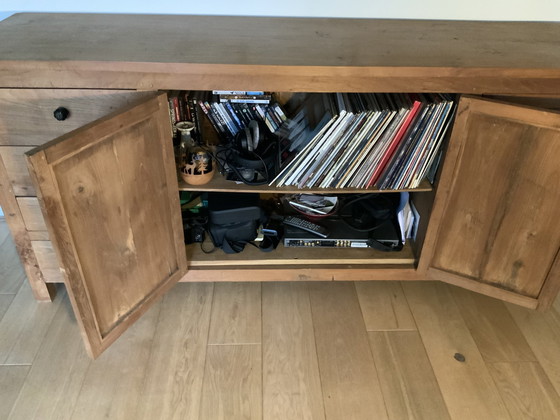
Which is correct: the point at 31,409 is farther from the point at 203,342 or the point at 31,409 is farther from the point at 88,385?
the point at 203,342

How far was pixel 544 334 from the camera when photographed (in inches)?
53.0

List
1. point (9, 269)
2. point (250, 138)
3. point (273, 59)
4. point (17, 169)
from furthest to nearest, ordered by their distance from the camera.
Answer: point (9, 269) → point (250, 138) → point (17, 169) → point (273, 59)

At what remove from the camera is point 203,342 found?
4.25ft

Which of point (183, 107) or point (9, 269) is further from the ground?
point (183, 107)

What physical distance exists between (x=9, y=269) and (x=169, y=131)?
81cm

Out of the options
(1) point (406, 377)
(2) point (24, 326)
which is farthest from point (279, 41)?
(2) point (24, 326)

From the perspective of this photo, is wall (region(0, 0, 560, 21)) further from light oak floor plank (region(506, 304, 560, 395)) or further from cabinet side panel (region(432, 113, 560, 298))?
light oak floor plank (region(506, 304, 560, 395))

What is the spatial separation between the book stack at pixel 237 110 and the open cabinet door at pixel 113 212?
216mm

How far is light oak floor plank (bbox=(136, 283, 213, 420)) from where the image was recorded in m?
1.14

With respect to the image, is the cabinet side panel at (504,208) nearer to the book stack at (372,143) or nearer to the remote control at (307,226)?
the book stack at (372,143)

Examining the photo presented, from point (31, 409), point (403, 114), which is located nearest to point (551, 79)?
point (403, 114)

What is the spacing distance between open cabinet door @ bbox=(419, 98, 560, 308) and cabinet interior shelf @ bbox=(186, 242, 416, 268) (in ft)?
0.29

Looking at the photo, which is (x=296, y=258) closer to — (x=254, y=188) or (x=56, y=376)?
(x=254, y=188)

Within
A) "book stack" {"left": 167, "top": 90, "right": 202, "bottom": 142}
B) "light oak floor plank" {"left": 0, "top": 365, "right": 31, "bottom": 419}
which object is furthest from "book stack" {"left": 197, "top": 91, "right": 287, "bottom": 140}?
"light oak floor plank" {"left": 0, "top": 365, "right": 31, "bottom": 419}
